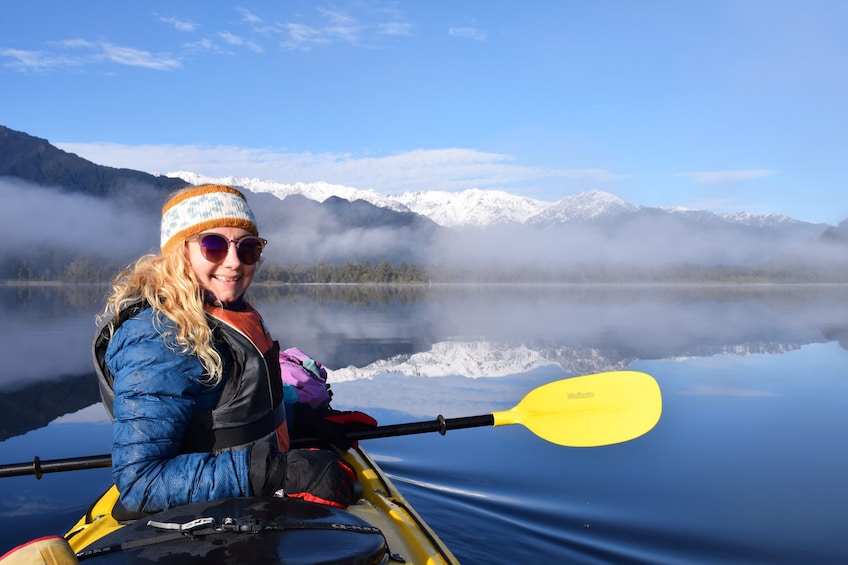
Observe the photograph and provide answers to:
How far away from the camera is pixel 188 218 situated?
312cm

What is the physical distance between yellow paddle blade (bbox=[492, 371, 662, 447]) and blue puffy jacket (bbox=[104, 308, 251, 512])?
305cm

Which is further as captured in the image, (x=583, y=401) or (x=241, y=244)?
(x=583, y=401)

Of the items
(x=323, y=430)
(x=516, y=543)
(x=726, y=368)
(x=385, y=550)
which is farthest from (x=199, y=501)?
→ (x=726, y=368)

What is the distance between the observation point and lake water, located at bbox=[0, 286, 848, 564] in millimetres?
5285

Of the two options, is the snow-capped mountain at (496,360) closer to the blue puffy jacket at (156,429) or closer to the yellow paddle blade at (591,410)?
the yellow paddle blade at (591,410)

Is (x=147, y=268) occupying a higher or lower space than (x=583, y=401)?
higher

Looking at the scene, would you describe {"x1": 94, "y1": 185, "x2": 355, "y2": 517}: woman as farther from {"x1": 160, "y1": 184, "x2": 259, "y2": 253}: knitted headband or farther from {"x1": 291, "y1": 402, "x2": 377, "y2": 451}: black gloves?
{"x1": 291, "y1": 402, "x2": 377, "y2": 451}: black gloves

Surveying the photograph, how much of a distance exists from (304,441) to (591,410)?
2518mm

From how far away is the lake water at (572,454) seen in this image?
5.29 m

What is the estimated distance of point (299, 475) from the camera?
290 centimetres

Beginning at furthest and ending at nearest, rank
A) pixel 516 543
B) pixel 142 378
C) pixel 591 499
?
pixel 591 499, pixel 516 543, pixel 142 378

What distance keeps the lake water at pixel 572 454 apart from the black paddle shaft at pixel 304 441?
885 millimetres

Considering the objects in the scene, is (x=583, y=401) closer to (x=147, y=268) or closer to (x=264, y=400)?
(x=264, y=400)

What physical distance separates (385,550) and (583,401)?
3.20 meters
